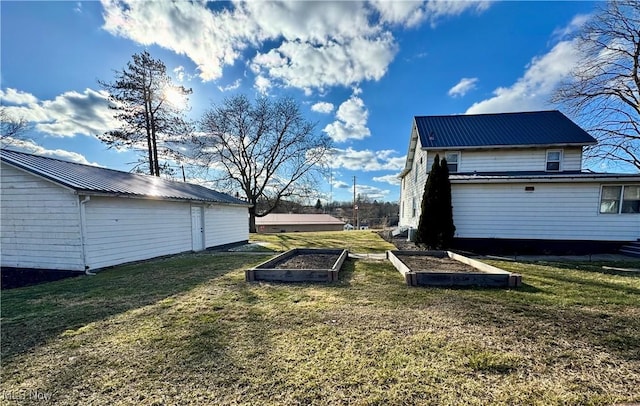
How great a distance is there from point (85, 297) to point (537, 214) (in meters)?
14.2

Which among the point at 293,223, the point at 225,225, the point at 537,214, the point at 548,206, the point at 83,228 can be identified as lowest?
the point at 293,223

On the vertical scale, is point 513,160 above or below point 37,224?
above

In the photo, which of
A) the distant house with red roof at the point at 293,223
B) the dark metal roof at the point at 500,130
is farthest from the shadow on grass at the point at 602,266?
the distant house with red roof at the point at 293,223

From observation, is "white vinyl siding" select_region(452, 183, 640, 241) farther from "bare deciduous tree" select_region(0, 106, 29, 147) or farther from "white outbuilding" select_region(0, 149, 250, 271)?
Result: "bare deciduous tree" select_region(0, 106, 29, 147)

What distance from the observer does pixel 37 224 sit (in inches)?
290

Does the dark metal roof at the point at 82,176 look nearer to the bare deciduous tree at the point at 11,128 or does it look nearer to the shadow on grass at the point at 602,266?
the shadow on grass at the point at 602,266

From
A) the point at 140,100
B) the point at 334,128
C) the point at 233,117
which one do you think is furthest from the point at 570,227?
the point at 140,100

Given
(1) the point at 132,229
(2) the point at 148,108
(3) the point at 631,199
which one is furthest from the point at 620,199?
(2) the point at 148,108

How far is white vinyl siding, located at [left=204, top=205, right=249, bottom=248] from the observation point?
12.5 meters

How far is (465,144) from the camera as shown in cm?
1329

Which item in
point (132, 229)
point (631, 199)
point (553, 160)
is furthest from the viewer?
point (553, 160)

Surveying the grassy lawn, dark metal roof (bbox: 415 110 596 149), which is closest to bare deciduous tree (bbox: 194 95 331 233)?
dark metal roof (bbox: 415 110 596 149)

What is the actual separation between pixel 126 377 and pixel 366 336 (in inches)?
102

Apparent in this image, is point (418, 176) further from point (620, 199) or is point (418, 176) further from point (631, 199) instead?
point (631, 199)
